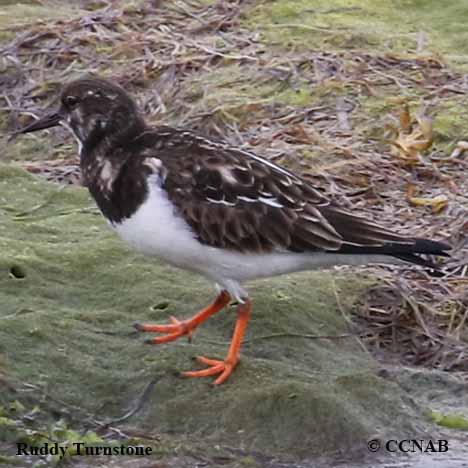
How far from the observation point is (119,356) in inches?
213

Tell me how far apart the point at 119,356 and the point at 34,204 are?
5.63 feet

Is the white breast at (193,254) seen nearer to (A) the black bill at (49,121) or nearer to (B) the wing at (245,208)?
(B) the wing at (245,208)

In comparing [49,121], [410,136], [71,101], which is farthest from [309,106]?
[71,101]

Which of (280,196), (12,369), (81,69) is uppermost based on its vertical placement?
(280,196)

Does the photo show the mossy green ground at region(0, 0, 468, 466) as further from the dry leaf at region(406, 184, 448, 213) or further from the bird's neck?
the dry leaf at region(406, 184, 448, 213)

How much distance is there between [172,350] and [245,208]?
24.4 inches

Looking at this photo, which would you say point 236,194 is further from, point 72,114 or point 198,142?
point 72,114

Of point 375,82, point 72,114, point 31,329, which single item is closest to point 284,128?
point 375,82

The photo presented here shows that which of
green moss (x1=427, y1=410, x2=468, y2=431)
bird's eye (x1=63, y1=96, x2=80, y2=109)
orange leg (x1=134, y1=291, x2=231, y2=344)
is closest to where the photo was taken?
green moss (x1=427, y1=410, x2=468, y2=431)

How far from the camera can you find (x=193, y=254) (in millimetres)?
5230

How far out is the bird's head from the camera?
5.58m

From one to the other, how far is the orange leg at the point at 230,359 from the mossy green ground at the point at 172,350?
→ 0.04 m

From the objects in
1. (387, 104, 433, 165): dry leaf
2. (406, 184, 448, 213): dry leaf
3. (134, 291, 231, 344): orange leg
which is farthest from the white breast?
(387, 104, 433, 165): dry leaf

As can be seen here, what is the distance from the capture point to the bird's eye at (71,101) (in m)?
5.72
